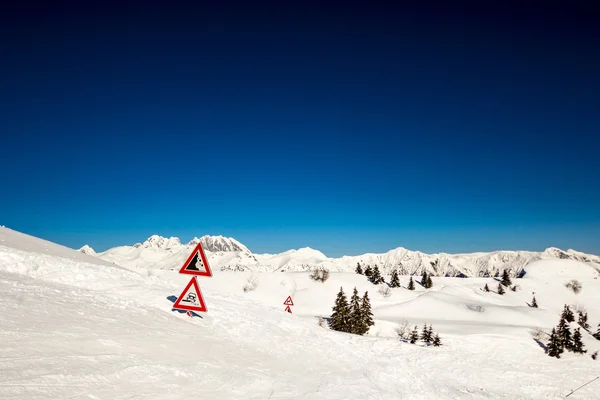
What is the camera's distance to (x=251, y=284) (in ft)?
299

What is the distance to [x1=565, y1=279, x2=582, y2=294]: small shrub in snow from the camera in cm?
12812

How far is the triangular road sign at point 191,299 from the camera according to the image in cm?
1057

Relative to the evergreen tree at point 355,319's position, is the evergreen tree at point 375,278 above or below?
above

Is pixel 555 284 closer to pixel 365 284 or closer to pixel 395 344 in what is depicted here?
pixel 365 284

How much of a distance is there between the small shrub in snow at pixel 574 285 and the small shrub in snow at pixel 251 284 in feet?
410

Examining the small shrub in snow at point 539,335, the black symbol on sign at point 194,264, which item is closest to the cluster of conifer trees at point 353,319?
the small shrub in snow at point 539,335

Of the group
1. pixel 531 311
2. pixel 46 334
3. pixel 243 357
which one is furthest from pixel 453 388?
pixel 531 311

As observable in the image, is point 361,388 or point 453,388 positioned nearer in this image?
point 361,388

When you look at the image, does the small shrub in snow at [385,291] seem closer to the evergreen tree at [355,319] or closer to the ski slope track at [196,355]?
the evergreen tree at [355,319]

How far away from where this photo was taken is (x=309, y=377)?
8.37m

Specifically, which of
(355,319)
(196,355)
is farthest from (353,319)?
(196,355)

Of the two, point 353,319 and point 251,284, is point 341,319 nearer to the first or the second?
point 353,319

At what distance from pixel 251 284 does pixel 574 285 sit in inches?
5133

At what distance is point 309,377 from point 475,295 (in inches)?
4206
